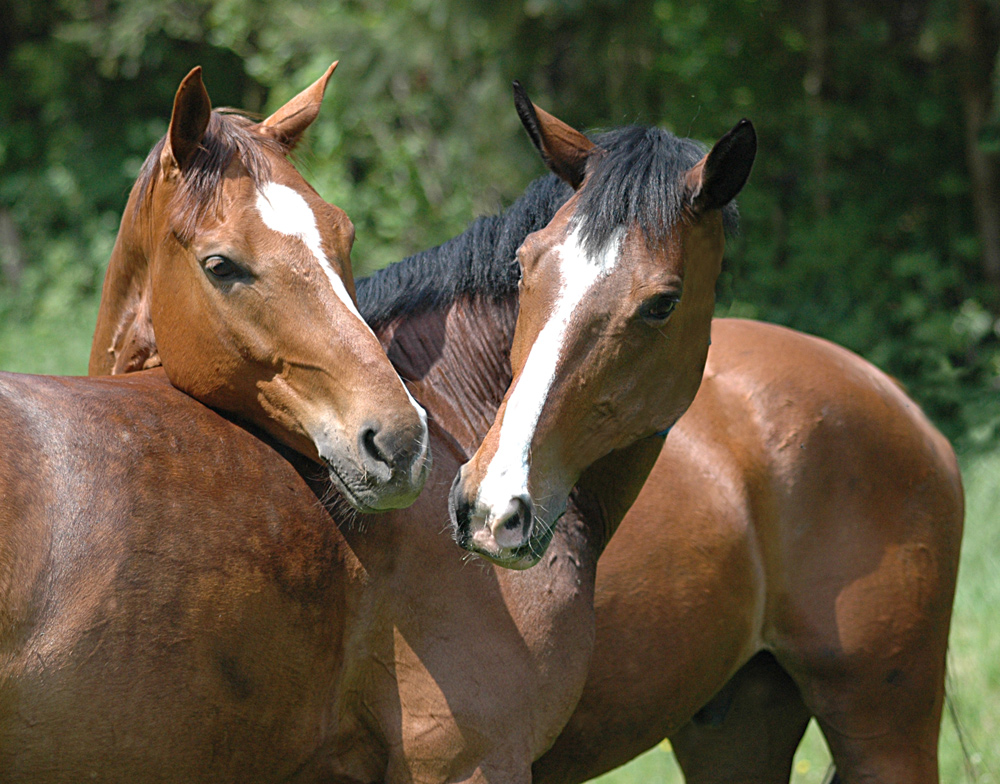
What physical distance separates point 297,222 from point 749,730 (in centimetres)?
244

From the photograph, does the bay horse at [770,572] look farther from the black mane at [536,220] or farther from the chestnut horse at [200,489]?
the chestnut horse at [200,489]

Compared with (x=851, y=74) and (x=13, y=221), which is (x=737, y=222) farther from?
(x=13, y=221)

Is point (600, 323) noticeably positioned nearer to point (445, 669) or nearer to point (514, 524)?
point (514, 524)

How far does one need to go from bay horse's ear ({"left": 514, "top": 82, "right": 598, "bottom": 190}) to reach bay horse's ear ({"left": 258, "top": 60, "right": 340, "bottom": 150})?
48 centimetres

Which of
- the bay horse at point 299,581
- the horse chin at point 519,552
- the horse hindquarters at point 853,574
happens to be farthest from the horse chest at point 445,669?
the horse hindquarters at point 853,574

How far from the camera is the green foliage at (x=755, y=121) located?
26.2 ft

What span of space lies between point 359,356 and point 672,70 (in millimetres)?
8083

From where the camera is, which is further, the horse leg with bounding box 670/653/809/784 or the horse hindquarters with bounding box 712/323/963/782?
the horse leg with bounding box 670/653/809/784

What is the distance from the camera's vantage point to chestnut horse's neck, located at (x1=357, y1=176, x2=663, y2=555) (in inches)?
103

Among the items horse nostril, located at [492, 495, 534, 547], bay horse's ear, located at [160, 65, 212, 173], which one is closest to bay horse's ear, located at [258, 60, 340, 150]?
bay horse's ear, located at [160, 65, 212, 173]

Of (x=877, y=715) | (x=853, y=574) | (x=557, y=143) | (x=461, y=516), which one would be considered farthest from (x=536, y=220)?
(x=877, y=715)

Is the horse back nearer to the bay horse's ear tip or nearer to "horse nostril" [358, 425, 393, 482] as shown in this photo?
"horse nostril" [358, 425, 393, 482]

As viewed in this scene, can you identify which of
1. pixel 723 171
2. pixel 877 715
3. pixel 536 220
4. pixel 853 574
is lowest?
A: pixel 877 715

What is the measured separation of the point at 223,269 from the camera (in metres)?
2.19
